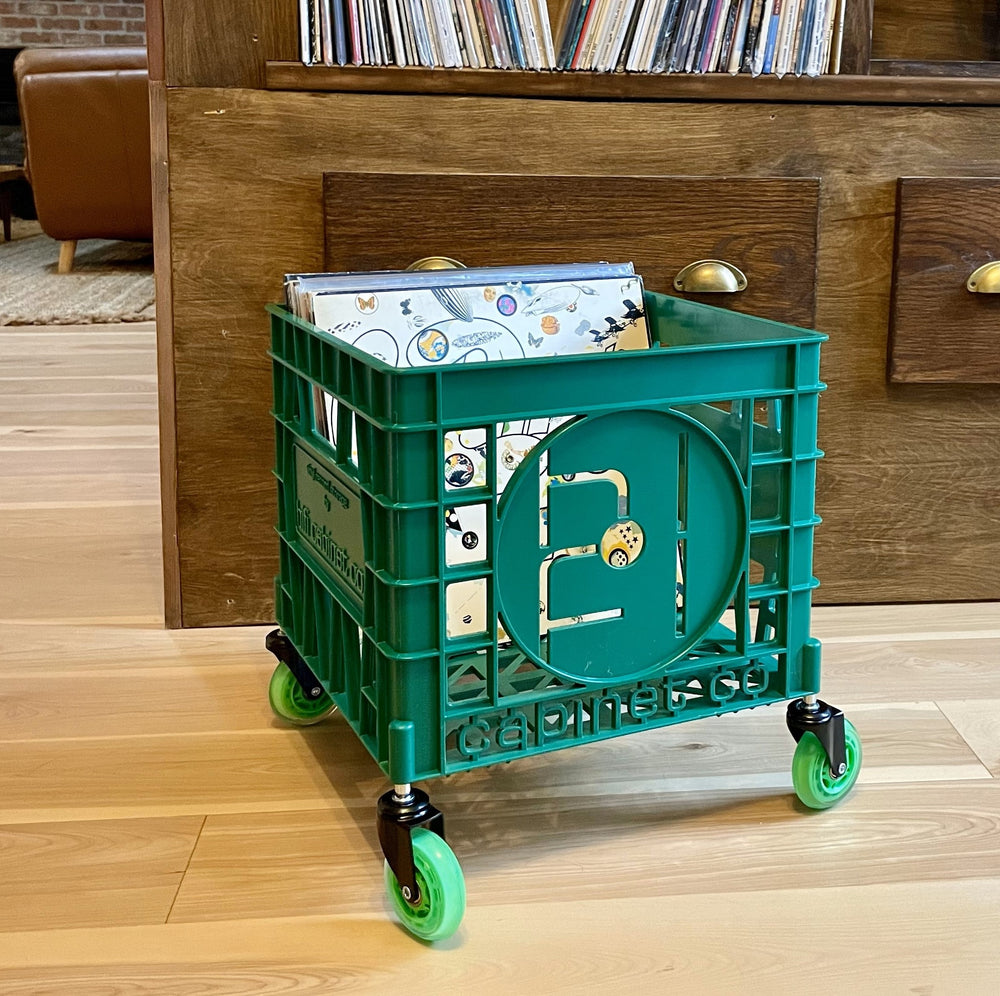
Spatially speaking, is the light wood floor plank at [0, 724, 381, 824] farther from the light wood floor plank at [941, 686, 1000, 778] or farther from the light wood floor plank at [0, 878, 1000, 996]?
the light wood floor plank at [941, 686, 1000, 778]

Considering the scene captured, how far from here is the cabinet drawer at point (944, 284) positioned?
4.42 feet

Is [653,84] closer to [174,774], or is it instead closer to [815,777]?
[815,777]

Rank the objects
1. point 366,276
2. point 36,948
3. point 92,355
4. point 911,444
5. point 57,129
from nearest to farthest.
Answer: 1. point 36,948
2. point 366,276
3. point 911,444
4. point 92,355
5. point 57,129

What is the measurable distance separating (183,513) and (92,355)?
1.65 meters

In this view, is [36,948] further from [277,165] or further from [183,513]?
[277,165]

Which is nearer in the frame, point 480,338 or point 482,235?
point 480,338

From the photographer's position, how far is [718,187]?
133 centimetres

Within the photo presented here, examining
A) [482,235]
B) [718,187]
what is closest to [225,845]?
[482,235]

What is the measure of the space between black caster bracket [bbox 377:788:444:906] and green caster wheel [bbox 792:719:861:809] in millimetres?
309

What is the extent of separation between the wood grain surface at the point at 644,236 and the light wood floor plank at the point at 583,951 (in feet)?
1.96

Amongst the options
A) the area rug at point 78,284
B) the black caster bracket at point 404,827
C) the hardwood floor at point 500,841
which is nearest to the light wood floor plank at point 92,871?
the hardwood floor at point 500,841

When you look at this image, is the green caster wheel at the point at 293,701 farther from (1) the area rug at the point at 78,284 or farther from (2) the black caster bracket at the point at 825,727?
(1) the area rug at the point at 78,284

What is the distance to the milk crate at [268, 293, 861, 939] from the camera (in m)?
0.84

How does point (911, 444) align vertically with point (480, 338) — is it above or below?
below
